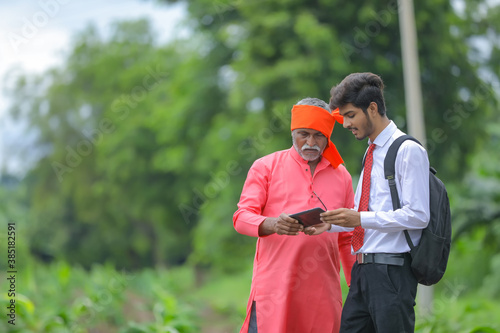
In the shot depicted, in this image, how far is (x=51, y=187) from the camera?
34.7 meters

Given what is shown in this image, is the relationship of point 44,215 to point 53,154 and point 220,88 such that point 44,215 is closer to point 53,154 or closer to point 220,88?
point 53,154

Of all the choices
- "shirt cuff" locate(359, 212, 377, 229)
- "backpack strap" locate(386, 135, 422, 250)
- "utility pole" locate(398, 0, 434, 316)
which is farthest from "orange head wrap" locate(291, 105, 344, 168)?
"utility pole" locate(398, 0, 434, 316)

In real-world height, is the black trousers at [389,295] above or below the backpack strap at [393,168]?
below

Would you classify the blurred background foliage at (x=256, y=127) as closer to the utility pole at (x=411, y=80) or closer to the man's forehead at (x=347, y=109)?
the utility pole at (x=411, y=80)

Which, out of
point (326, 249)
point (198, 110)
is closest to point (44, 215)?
point (198, 110)

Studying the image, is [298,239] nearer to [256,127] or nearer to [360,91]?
[360,91]

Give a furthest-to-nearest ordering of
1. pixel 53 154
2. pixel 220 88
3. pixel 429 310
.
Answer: pixel 53 154, pixel 220 88, pixel 429 310

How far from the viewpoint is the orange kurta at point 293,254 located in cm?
380

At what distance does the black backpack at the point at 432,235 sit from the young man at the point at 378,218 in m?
0.03

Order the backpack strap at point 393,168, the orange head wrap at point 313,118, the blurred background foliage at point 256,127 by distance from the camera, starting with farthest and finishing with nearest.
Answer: the blurred background foliage at point 256,127 < the orange head wrap at point 313,118 < the backpack strap at point 393,168

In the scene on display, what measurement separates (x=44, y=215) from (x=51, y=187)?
57.8 inches

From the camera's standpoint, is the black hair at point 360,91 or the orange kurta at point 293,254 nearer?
the black hair at point 360,91

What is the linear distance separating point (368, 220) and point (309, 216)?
1.03 ft

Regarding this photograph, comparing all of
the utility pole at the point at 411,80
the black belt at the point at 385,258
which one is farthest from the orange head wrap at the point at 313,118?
the utility pole at the point at 411,80
